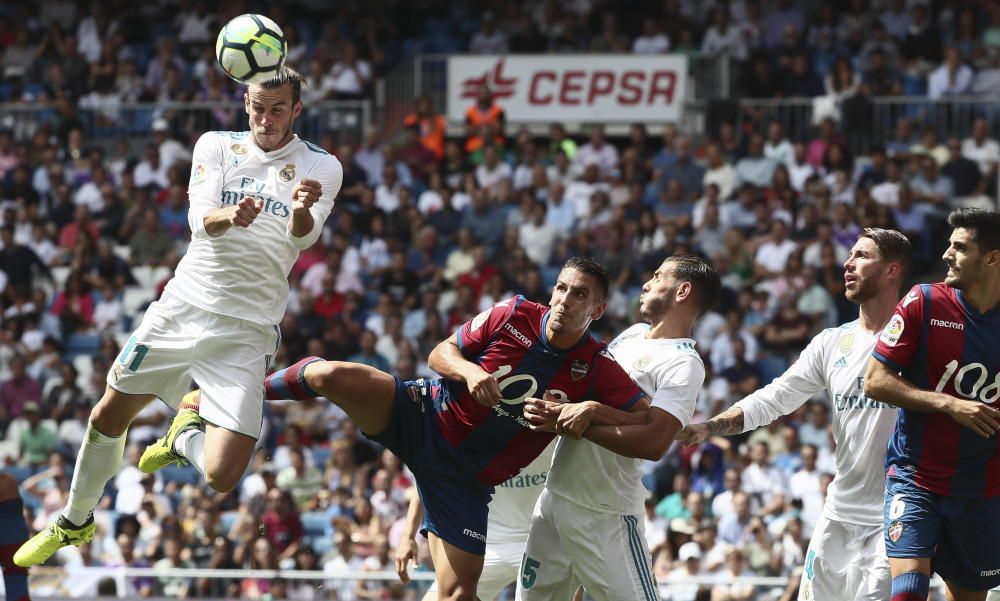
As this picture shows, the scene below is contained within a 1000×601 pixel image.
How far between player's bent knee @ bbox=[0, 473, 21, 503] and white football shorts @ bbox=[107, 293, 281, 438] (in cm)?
90

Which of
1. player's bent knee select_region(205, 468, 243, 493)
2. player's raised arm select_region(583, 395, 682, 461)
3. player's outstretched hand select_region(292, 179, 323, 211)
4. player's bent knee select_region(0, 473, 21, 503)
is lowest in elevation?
player's bent knee select_region(0, 473, 21, 503)

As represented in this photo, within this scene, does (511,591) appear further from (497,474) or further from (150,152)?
(150,152)

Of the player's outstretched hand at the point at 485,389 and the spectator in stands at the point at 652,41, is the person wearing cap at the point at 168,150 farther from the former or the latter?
the player's outstretched hand at the point at 485,389

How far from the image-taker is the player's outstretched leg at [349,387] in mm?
7770

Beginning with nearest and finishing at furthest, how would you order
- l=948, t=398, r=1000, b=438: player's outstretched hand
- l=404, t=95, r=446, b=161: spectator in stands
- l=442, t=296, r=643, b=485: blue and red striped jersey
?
l=948, t=398, r=1000, b=438: player's outstretched hand < l=442, t=296, r=643, b=485: blue and red striped jersey < l=404, t=95, r=446, b=161: spectator in stands

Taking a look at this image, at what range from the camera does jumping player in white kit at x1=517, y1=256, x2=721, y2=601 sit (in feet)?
25.9

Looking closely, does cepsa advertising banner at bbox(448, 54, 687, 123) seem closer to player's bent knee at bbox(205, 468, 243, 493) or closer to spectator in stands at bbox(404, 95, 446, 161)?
spectator in stands at bbox(404, 95, 446, 161)

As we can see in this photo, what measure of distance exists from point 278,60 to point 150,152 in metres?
13.2

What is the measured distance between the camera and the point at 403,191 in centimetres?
1962

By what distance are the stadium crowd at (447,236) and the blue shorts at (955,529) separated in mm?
4924

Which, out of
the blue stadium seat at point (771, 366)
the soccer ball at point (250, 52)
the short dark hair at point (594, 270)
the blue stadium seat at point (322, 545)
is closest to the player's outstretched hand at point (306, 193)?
the soccer ball at point (250, 52)

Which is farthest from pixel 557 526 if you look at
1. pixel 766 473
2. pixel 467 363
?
pixel 766 473

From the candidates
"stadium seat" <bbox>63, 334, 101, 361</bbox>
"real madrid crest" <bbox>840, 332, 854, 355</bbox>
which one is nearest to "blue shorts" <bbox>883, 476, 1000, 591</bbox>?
"real madrid crest" <bbox>840, 332, 854, 355</bbox>

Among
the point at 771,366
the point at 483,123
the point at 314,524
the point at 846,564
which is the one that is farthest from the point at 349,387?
the point at 483,123
